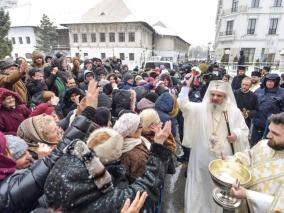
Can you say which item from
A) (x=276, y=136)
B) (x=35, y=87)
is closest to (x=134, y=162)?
(x=276, y=136)

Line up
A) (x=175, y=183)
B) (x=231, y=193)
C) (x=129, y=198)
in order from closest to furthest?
1. (x=129, y=198)
2. (x=231, y=193)
3. (x=175, y=183)

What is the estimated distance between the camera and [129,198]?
149cm

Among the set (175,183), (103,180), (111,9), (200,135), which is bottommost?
(175,183)

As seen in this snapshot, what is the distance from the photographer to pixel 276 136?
6.75 feet

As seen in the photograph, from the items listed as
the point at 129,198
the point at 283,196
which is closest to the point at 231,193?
the point at 283,196

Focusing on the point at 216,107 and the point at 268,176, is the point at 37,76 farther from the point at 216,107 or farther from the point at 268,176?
the point at 268,176

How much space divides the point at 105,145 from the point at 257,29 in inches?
1474

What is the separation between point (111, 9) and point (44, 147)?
145 ft

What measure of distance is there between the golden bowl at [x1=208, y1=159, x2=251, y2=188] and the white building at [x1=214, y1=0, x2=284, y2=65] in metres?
32.3

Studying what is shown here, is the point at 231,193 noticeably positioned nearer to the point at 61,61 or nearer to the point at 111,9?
the point at 61,61

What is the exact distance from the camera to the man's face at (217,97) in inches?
130

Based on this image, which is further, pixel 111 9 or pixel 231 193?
pixel 111 9

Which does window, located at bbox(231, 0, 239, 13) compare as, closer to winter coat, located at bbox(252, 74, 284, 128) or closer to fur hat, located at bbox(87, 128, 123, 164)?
winter coat, located at bbox(252, 74, 284, 128)

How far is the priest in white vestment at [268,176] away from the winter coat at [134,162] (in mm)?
852
